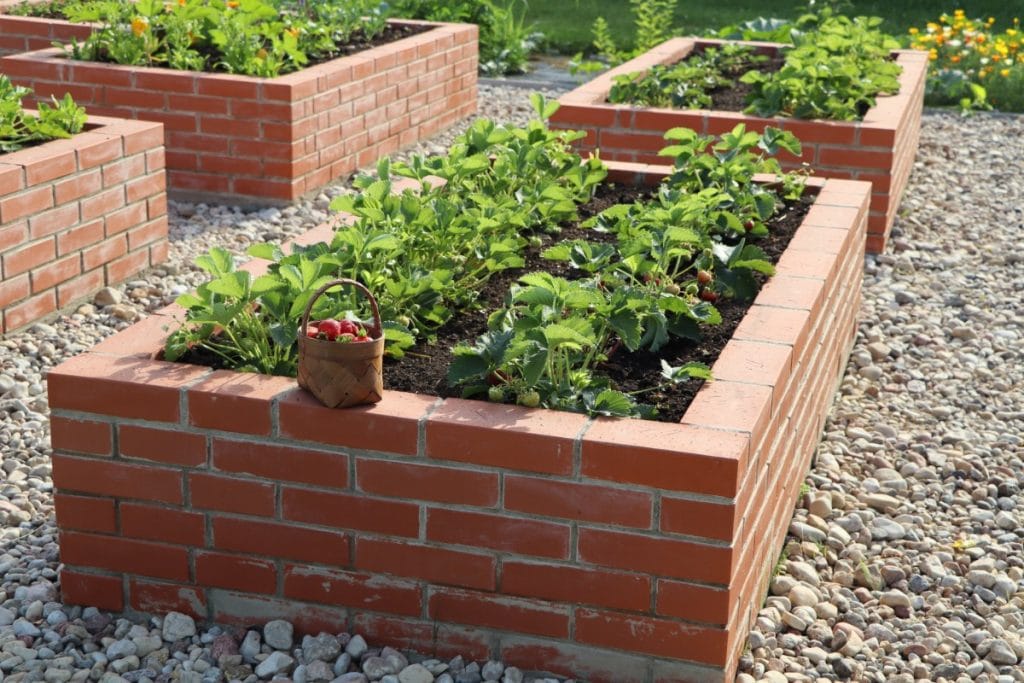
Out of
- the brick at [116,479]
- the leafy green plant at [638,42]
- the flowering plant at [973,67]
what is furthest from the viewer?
the flowering plant at [973,67]

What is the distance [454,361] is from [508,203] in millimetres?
1240

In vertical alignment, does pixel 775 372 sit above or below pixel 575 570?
above

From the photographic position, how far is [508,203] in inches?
163

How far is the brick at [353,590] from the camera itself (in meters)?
2.88

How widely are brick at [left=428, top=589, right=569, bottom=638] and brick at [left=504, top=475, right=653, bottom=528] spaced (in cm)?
21

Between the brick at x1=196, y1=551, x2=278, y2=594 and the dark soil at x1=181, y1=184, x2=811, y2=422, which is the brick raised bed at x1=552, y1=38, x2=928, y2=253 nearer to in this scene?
the dark soil at x1=181, y1=184, x2=811, y2=422

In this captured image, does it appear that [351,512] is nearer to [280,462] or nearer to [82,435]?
[280,462]

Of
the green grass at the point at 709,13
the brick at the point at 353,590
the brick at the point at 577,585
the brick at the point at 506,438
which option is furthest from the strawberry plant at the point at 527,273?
the green grass at the point at 709,13

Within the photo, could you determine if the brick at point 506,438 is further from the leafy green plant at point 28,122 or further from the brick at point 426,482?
the leafy green plant at point 28,122

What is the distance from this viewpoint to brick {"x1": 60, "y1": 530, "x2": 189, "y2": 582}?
9.84 feet

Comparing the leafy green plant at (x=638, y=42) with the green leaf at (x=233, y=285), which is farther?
the leafy green plant at (x=638, y=42)

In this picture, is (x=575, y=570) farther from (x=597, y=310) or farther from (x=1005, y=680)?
(x=1005, y=680)

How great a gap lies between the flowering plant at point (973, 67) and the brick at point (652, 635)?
735 cm

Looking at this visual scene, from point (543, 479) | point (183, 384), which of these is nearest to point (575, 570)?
point (543, 479)
